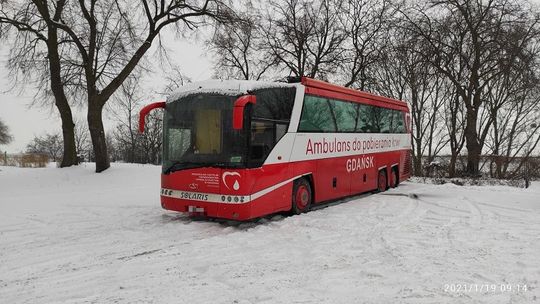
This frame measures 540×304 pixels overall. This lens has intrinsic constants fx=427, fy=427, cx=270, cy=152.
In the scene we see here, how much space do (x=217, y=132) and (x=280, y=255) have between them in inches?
123

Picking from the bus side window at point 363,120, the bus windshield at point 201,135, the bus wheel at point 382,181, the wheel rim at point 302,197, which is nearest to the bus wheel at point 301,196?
the wheel rim at point 302,197

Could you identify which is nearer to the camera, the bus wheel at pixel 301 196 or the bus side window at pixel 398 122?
the bus wheel at pixel 301 196

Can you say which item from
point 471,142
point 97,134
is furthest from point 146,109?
point 471,142

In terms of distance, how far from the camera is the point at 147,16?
19797mm

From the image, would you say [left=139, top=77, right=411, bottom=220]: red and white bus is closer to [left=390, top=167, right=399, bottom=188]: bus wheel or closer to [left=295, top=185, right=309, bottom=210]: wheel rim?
[left=295, top=185, right=309, bottom=210]: wheel rim

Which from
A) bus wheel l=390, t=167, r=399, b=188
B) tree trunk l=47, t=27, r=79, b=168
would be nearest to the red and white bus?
bus wheel l=390, t=167, r=399, b=188

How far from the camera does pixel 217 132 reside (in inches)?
341

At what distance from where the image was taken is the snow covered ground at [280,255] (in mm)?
4949

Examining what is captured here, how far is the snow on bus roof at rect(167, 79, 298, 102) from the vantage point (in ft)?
28.4

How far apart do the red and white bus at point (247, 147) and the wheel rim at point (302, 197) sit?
1.0 inches

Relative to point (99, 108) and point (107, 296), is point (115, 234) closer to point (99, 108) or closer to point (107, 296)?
point (107, 296)

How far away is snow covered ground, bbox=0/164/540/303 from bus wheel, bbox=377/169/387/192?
319cm

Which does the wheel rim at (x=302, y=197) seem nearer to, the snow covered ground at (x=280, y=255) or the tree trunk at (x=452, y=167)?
the snow covered ground at (x=280, y=255)

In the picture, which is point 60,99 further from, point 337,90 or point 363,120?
point 363,120
